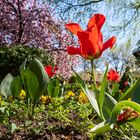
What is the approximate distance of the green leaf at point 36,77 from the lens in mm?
2256

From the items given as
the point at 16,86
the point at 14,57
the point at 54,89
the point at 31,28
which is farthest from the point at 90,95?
the point at 31,28

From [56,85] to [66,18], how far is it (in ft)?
42.3

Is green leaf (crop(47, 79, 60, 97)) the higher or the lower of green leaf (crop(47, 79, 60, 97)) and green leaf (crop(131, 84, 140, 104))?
the lower

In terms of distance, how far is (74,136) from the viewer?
1946mm

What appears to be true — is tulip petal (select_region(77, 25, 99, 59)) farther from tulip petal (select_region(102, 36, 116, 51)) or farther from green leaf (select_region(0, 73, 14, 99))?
green leaf (select_region(0, 73, 14, 99))

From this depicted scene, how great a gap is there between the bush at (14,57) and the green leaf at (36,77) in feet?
22.4

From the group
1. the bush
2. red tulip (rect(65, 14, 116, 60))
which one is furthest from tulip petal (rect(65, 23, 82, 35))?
the bush

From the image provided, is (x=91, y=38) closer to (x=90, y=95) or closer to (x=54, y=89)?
(x=90, y=95)

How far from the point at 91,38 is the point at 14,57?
7.94 meters

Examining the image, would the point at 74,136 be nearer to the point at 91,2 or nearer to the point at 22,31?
the point at 22,31

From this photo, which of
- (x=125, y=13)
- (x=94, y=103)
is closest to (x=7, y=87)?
(x=94, y=103)

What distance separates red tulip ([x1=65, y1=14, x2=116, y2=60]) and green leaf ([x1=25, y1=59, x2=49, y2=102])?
73 cm

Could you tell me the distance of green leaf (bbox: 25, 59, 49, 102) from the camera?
2.26m

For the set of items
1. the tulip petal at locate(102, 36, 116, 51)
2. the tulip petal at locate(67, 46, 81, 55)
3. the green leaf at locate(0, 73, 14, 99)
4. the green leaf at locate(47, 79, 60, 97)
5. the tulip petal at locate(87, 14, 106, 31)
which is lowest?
the green leaf at locate(47, 79, 60, 97)
